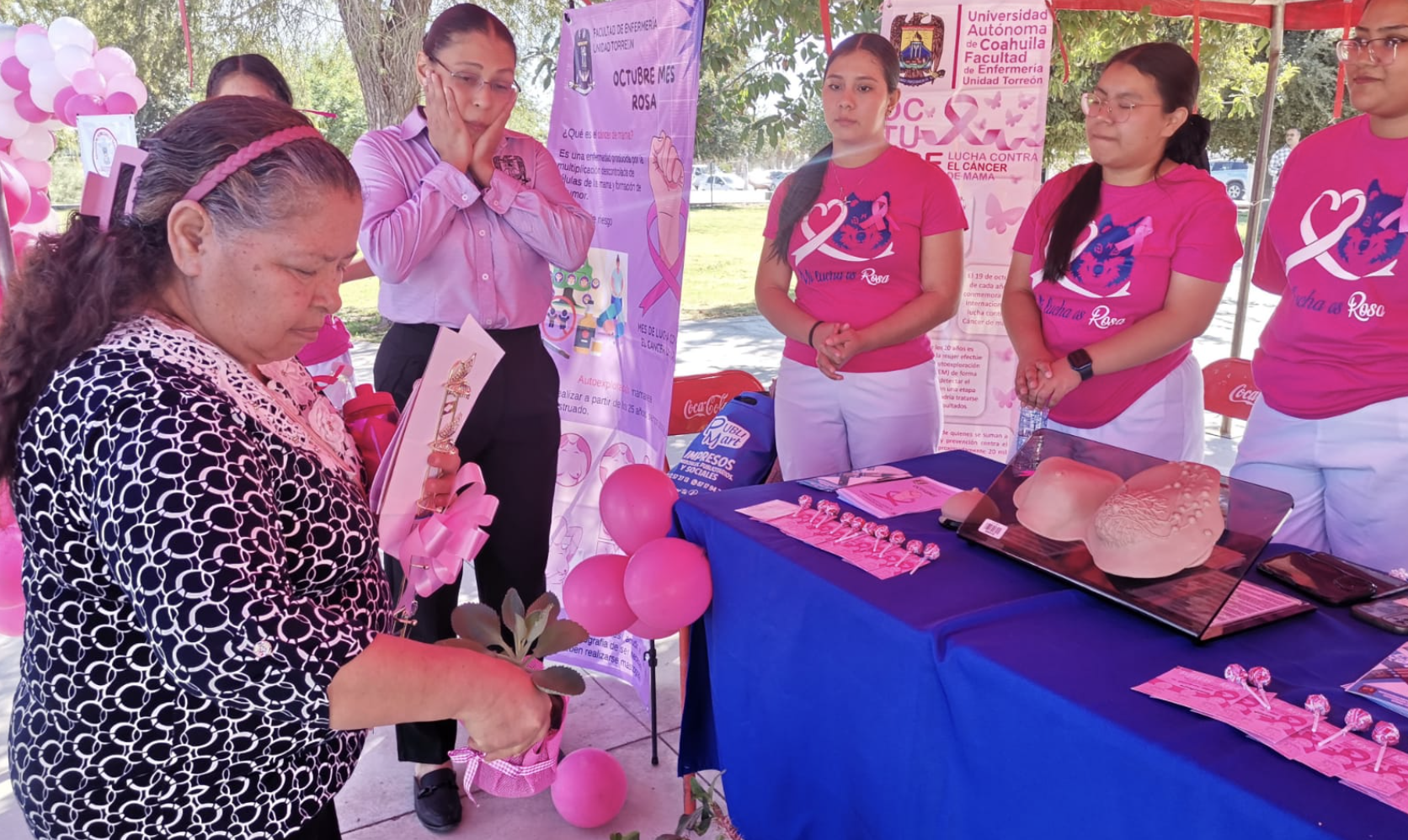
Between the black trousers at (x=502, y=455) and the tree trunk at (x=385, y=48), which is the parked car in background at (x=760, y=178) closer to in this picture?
the black trousers at (x=502, y=455)

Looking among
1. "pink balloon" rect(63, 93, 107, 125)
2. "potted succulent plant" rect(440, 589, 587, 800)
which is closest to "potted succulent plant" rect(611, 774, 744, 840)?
"potted succulent plant" rect(440, 589, 587, 800)

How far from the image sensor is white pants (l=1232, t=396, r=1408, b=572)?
1785mm

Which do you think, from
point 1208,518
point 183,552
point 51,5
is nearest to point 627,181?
point 1208,518

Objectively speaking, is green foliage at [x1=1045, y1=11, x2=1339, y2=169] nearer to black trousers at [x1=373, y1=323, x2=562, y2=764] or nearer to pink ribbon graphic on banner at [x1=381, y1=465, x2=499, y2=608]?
black trousers at [x1=373, y1=323, x2=562, y2=764]

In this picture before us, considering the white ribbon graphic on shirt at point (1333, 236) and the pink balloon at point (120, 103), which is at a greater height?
the pink balloon at point (120, 103)

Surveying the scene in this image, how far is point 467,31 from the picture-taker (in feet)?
6.86

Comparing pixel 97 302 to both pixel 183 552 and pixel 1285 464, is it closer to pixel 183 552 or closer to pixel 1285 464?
pixel 183 552

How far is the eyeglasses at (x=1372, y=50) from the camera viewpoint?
1.76m

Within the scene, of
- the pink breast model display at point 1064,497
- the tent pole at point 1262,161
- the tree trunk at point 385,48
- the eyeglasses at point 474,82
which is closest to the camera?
the pink breast model display at point 1064,497

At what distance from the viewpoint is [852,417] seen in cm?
236

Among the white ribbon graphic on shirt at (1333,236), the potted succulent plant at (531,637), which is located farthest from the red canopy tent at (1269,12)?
the potted succulent plant at (531,637)

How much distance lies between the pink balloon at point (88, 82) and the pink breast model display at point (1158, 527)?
4.02 metres

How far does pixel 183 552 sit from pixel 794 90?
580 centimetres

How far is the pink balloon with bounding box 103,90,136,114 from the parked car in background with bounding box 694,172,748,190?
116 inches
